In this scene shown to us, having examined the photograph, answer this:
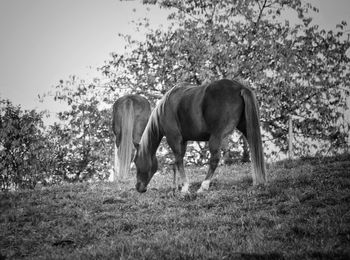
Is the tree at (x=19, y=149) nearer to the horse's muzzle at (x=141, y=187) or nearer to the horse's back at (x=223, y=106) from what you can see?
the horse's muzzle at (x=141, y=187)

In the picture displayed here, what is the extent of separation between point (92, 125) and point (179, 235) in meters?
16.8

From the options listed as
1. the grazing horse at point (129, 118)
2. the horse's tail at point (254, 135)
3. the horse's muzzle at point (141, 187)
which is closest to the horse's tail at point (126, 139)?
the grazing horse at point (129, 118)

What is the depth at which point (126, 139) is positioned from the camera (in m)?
10.9

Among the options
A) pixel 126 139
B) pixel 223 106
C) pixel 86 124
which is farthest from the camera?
pixel 86 124

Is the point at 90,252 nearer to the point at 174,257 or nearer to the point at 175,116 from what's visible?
the point at 174,257

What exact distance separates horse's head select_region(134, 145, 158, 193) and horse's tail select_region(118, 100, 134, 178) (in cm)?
202

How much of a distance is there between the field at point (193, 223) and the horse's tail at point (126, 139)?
2.01 metres

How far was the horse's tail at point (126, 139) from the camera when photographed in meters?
10.6

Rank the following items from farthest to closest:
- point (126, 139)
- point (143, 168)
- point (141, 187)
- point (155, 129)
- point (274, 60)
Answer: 1. point (274, 60)
2. point (126, 139)
3. point (155, 129)
4. point (143, 168)
5. point (141, 187)

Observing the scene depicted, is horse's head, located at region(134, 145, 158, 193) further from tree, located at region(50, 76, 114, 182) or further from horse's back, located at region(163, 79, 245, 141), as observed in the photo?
tree, located at region(50, 76, 114, 182)

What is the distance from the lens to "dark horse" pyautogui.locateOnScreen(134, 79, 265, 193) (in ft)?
24.5

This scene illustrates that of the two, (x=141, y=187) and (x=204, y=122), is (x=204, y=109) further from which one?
(x=141, y=187)

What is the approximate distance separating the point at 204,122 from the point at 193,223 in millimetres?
3055

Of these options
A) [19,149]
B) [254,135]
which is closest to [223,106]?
[254,135]
